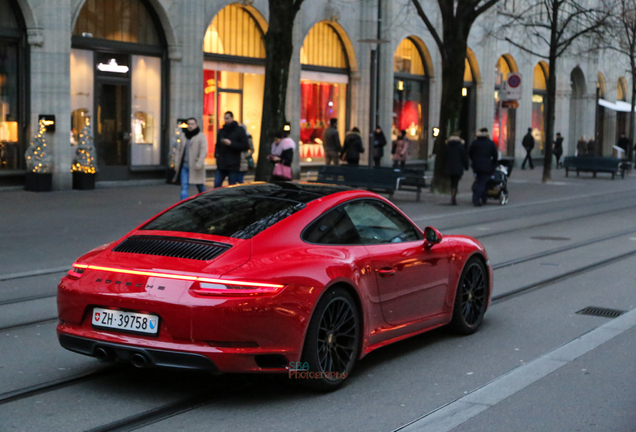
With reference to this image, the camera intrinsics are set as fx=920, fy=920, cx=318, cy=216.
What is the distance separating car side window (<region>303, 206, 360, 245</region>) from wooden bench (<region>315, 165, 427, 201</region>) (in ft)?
50.6

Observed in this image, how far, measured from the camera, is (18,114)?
69.9ft

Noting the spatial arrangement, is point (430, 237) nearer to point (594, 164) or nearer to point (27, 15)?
point (27, 15)

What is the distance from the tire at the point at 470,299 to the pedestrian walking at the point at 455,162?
13876 millimetres

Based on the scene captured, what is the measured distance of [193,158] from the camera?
1597 cm

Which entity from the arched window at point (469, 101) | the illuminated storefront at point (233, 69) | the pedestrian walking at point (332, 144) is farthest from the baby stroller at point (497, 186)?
the arched window at point (469, 101)

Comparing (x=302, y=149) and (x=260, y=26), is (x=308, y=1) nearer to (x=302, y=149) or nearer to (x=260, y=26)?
(x=260, y=26)

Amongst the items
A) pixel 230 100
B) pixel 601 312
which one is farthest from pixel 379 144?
pixel 601 312

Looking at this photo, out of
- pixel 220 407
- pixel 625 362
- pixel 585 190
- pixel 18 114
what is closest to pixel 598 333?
pixel 625 362

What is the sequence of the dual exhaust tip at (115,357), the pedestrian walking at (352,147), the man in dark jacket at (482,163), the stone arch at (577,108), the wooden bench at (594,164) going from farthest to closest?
the stone arch at (577,108), the wooden bench at (594,164), the pedestrian walking at (352,147), the man in dark jacket at (482,163), the dual exhaust tip at (115,357)

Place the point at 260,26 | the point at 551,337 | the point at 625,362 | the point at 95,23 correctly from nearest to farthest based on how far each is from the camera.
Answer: the point at 625,362 → the point at 551,337 → the point at 95,23 → the point at 260,26

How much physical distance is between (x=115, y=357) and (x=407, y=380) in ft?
6.15

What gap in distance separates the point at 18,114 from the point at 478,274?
53.7 ft

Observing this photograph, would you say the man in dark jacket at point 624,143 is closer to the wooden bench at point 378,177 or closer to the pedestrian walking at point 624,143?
the pedestrian walking at point 624,143

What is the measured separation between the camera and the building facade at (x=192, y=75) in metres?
21.3
